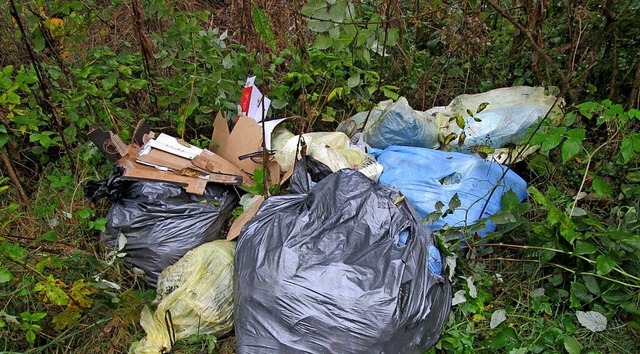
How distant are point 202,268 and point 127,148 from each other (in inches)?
30.6

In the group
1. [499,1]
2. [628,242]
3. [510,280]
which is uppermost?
[499,1]

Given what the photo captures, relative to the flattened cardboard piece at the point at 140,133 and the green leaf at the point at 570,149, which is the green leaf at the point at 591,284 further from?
the flattened cardboard piece at the point at 140,133

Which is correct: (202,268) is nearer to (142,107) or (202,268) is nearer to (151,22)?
(142,107)

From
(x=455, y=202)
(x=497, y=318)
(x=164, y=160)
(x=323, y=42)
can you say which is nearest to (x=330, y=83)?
(x=323, y=42)

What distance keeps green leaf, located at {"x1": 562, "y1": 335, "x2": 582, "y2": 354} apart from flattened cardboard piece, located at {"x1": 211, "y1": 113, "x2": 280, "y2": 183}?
128 centimetres

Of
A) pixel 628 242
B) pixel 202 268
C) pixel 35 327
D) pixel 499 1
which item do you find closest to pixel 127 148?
pixel 202 268

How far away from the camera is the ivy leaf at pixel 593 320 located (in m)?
1.50

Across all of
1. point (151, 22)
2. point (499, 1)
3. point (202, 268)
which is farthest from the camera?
point (151, 22)

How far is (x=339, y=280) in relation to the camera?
4.63ft

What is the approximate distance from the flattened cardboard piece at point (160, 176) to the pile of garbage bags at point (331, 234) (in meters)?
0.02

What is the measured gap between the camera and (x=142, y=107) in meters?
2.56

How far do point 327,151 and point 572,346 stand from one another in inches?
45.0

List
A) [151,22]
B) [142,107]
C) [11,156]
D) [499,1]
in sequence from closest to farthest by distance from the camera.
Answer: [11,156] < [142,107] < [499,1] < [151,22]

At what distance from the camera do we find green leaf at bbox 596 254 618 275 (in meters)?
1.47
